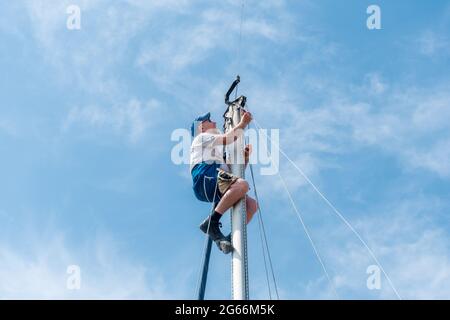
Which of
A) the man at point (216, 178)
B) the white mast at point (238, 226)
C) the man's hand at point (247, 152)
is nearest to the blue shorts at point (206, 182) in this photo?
the man at point (216, 178)

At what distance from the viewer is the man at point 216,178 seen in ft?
32.7

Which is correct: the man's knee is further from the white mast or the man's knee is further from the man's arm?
the man's arm

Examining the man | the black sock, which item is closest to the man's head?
the man

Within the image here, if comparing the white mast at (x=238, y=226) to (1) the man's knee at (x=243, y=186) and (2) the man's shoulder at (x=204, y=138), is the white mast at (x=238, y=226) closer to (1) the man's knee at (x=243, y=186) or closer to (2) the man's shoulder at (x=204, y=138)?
(1) the man's knee at (x=243, y=186)

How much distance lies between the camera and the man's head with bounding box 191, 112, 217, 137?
36.6 feet

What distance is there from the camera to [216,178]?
10352 millimetres

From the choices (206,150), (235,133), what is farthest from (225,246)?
(235,133)

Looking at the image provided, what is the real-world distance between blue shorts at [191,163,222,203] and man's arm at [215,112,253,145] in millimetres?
431

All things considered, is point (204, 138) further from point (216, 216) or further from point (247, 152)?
point (216, 216)

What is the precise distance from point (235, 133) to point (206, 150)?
1.94 feet
